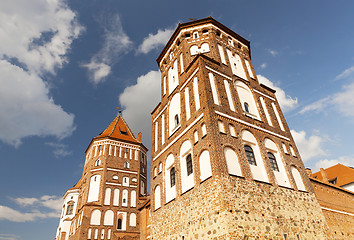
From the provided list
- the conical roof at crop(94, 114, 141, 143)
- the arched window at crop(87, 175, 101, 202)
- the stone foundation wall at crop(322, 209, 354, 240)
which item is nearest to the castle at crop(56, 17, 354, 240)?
the stone foundation wall at crop(322, 209, 354, 240)

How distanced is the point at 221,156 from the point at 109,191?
20.3 m

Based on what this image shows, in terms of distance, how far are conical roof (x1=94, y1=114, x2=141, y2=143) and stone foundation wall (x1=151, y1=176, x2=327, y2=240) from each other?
20267 mm

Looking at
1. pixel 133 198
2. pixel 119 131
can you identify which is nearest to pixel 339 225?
pixel 133 198

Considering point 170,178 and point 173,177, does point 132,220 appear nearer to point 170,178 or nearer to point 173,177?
point 170,178

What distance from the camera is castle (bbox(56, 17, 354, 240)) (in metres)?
10.6

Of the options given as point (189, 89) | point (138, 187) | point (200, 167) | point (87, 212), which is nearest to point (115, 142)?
point (138, 187)

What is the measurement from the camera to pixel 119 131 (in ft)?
111

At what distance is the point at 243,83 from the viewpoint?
16672mm

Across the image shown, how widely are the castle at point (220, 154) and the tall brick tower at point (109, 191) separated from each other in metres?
6.77

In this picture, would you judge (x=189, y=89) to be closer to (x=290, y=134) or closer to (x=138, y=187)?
(x=290, y=134)

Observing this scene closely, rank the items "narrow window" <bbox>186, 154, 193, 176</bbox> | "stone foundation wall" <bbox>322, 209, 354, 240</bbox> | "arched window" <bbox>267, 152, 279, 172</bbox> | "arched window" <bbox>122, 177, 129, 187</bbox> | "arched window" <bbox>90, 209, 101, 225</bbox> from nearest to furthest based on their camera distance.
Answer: "narrow window" <bbox>186, 154, 193, 176</bbox> < "arched window" <bbox>267, 152, 279, 172</bbox> < "stone foundation wall" <bbox>322, 209, 354, 240</bbox> < "arched window" <bbox>90, 209, 101, 225</bbox> < "arched window" <bbox>122, 177, 129, 187</bbox>

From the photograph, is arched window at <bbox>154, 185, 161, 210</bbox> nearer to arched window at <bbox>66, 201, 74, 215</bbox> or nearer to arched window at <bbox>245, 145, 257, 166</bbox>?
arched window at <bbox>245, 145, 257, 166</bbox>

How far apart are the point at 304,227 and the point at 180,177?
691cm

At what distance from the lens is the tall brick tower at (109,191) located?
25.4m
